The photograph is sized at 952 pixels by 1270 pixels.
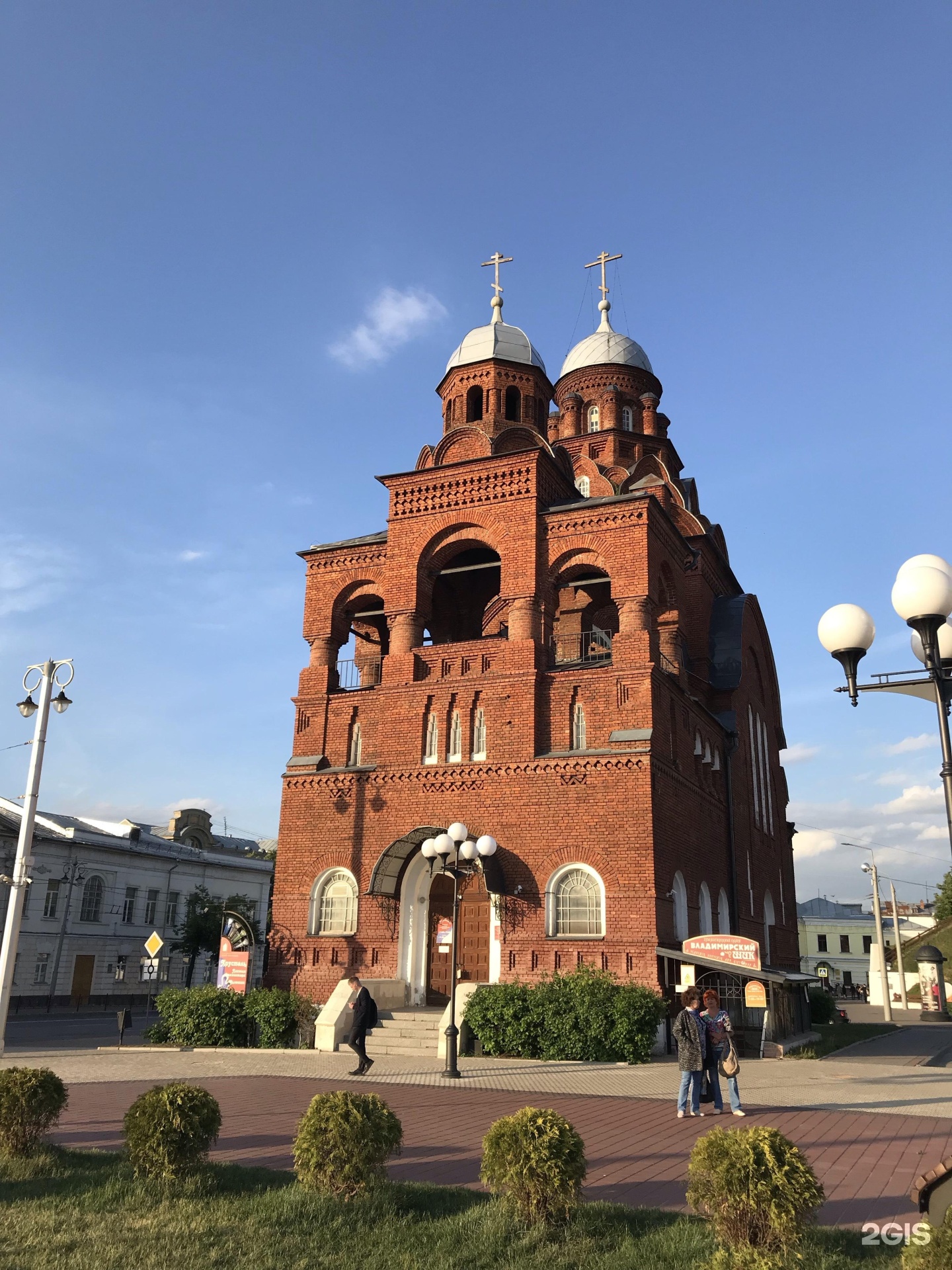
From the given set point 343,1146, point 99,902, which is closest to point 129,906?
point 99,902

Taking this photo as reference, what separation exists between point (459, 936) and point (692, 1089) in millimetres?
10075

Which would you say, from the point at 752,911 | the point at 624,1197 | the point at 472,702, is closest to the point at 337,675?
the point at 472,702

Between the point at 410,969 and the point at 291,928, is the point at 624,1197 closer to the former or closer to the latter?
the point at 410,969

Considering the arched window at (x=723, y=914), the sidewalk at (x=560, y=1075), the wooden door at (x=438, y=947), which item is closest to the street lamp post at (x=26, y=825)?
the sidewalk at (x=560, y=1075)

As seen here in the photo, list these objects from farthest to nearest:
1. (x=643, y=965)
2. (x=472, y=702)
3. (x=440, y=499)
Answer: (x=440, y=499)
(x=472, y=702)
(x=643, y=965)

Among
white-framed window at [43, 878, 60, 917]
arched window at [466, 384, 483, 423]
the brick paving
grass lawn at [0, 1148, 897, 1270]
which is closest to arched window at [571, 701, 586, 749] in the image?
the brick paving

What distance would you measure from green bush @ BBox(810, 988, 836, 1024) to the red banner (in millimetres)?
18884

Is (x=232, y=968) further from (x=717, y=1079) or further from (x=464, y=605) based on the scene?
(x=717, y=1079)

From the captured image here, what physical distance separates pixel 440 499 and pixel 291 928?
35.1ft

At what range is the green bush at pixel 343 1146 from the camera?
7164mm

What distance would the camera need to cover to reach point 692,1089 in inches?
458

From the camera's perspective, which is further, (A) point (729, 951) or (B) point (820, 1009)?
(B) point (820, 1009)

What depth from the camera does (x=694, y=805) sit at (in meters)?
23.2
